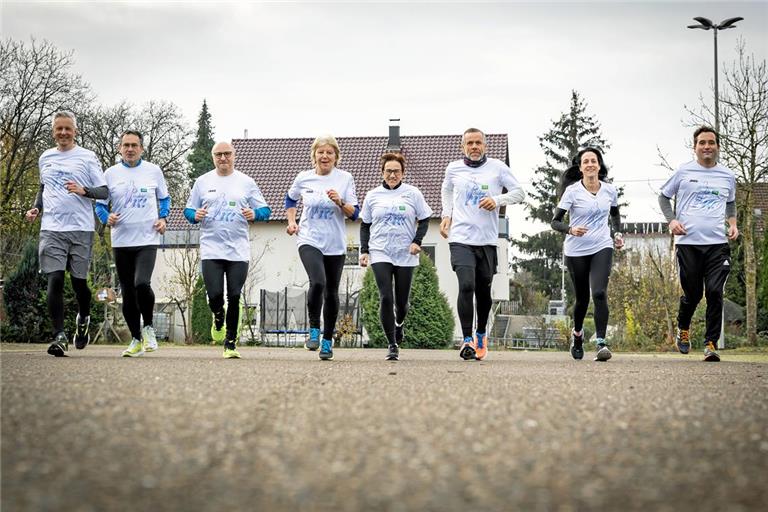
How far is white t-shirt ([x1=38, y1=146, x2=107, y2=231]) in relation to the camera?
32.4 feet

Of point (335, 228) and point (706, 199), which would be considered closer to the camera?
point (335, 228)

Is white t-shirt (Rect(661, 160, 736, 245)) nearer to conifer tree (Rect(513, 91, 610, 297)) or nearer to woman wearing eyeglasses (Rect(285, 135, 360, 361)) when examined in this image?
woman wearing eyeglasses (Rect(285, 135, 360, 361))

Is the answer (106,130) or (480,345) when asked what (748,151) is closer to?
(480,345)

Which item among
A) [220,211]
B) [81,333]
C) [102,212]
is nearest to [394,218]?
[220,211]

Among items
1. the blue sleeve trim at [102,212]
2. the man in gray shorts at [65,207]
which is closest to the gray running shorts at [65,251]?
the man in gray shorts at [65,207]

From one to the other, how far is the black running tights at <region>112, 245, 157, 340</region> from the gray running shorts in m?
0.33

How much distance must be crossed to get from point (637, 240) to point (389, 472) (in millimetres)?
85018

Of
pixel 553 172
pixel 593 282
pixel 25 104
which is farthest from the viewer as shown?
pixel 553 172

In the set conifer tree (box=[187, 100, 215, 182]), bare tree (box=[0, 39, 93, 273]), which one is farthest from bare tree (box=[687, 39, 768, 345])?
conifer tree (box=[187, 100, 215, 182])

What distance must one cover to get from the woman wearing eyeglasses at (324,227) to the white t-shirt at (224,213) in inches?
18.2

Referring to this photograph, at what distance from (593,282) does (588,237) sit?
520mm

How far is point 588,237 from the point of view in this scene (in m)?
10.9

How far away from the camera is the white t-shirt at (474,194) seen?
1048cm

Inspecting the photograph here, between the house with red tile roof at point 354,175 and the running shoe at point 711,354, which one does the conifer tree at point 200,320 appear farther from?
the running shoe at point 711,354
